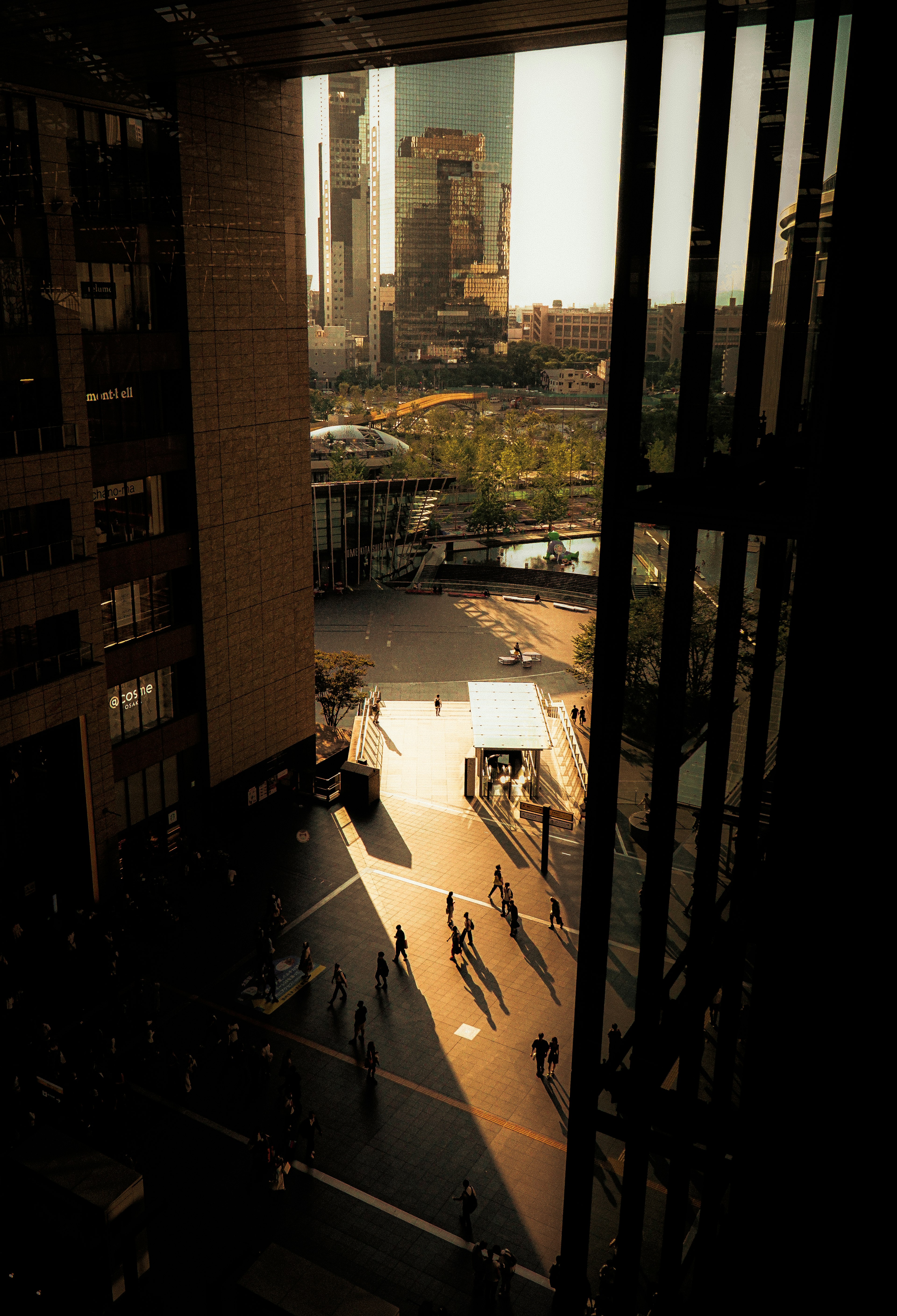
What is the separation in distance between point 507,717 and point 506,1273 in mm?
19352

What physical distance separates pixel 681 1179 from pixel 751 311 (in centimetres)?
731

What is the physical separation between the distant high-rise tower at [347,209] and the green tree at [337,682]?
18297mm

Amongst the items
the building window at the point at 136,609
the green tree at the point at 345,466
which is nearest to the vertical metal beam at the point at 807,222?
the building window at the point at 136,609

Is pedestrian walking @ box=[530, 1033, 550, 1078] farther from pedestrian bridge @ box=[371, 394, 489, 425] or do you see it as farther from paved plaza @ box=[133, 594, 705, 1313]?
pedestrian bridge @ box=[371, 394, 489, 425]

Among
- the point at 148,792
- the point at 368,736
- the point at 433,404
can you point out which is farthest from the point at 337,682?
the point at 433,404

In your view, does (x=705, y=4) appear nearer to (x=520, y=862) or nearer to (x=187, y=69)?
(x=187, y=69)

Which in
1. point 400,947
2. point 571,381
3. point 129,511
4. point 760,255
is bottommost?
point 400,947

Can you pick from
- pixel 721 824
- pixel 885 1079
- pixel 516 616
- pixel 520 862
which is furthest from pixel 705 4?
pixel 516 616

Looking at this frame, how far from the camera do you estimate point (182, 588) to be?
921 inches

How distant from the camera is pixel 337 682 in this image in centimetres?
3406

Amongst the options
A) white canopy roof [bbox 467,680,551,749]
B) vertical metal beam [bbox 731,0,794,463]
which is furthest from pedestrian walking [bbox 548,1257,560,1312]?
white canopy roof [bbox 467,680,551,749]

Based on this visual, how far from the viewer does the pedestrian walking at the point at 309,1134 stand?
15.0 meters

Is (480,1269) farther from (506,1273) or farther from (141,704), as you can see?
(141,704)

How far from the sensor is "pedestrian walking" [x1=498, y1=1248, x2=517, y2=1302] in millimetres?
12594
